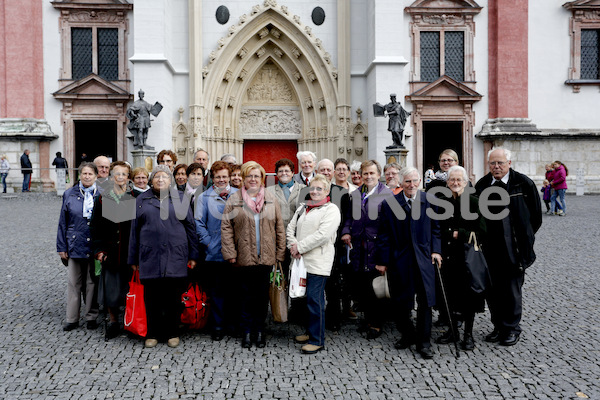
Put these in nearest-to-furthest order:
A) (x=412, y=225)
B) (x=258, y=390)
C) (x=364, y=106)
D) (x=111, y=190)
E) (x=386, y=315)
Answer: (x=258, y=390)
(x=412, y=225)
(x=111, y=190)
(x=386, y=315)
(x=364, y=106)

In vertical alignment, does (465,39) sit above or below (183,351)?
above

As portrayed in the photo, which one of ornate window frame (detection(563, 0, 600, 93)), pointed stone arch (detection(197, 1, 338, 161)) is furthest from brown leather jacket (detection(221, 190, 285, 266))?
ornate window frame (detection(563, 0, 600, 93))

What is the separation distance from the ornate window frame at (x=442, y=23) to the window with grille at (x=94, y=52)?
37.2 ft

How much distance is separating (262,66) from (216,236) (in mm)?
15378

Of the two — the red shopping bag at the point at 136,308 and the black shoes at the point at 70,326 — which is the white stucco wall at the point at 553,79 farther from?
the black shoes at the point at 70,326

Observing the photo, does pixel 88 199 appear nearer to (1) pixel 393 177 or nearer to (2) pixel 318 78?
(1) pixel 393 177

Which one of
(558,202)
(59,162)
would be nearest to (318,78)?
(558,202)

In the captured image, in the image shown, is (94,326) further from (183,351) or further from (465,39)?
(465,39)

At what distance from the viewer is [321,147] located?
62.7ft

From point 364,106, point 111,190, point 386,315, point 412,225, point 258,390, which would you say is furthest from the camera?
point 364,106

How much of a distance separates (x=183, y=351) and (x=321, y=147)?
14.7 m

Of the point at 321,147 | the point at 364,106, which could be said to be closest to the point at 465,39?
the point at 364,106

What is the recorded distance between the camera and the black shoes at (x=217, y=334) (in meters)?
5.30

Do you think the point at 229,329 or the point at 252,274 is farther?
the point at 229,329
